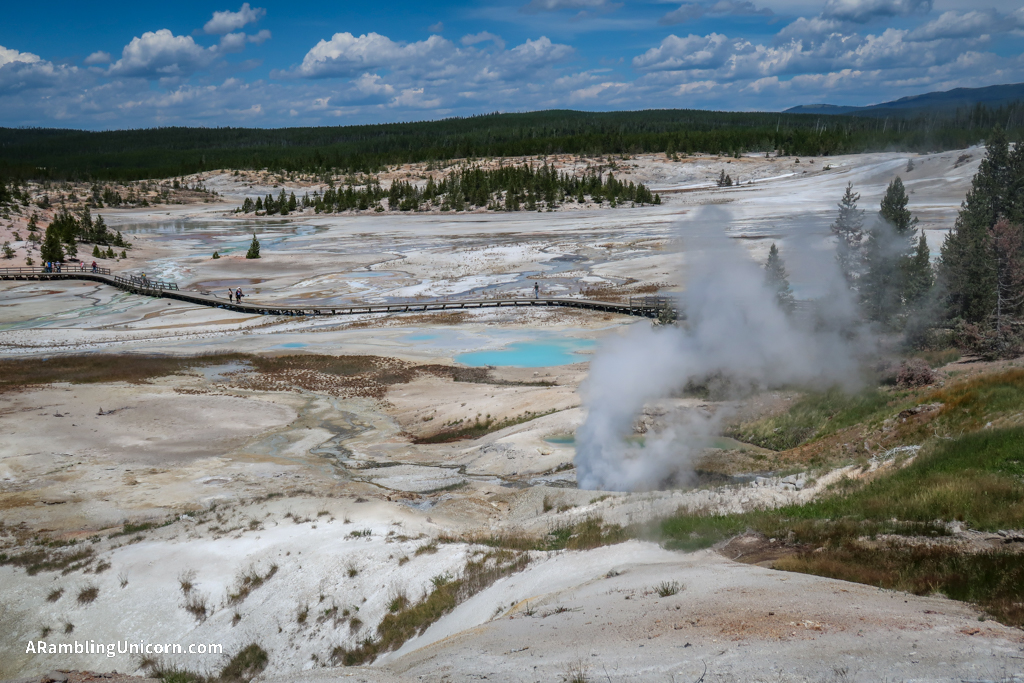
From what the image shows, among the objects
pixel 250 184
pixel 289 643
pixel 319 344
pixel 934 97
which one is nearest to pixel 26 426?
pixel 319 344

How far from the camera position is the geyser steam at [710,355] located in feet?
60.2

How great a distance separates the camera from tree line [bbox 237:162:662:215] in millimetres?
107062

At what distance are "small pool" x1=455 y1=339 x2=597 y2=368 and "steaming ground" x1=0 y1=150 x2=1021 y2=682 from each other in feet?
2.53

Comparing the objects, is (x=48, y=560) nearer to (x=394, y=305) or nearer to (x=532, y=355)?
(x=532, y=355)

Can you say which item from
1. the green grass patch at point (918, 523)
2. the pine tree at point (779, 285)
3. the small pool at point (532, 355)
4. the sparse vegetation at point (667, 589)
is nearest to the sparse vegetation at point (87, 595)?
the sparse vegetation at point (667, 589)

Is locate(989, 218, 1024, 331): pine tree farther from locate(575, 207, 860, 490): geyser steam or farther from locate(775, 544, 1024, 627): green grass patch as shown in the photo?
locate(775, 544, 1024, 627): green grass patch

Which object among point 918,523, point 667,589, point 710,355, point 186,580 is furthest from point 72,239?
point 918,523

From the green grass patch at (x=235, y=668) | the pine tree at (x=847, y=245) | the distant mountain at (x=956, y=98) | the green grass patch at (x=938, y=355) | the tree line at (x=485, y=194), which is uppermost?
the distant mountain at (x=956, y=98)

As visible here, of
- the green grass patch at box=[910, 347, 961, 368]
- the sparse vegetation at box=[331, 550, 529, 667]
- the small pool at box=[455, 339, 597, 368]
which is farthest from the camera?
the small pool at box=[455, 339, 597, 368]

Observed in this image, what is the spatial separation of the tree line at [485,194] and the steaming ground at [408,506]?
65449 mm

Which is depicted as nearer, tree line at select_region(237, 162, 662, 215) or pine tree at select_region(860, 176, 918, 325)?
pine tree at select_region(860, 176, 918, 325)

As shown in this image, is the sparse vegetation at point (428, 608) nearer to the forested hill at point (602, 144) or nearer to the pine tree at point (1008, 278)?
the pine tree at point (1008, 278)

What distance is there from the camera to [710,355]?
19656mm

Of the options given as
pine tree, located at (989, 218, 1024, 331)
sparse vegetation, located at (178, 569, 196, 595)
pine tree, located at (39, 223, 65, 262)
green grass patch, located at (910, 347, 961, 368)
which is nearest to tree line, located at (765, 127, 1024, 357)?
pine tree, located at (989, 218, 1024, 331)
